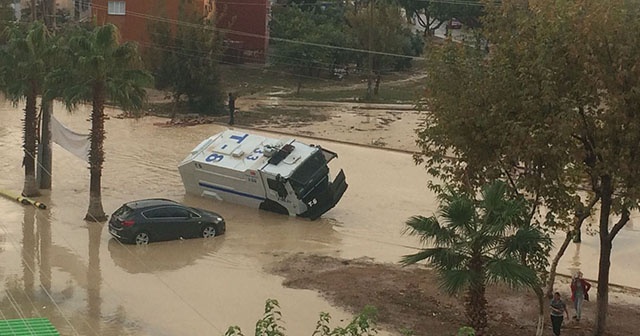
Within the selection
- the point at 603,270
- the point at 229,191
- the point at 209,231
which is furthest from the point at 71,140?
the point at 603,270

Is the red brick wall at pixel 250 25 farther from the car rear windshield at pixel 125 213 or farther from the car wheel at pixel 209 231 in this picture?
the car rear windshield at pixel 125 213

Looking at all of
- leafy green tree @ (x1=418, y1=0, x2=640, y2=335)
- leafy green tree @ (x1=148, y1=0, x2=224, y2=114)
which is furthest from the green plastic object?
leafy green tree @ (x1=148, y1=0, x2=224, y2=114)

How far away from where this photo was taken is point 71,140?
32344 mm

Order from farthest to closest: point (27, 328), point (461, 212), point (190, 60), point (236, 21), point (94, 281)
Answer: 1. point (236, 21)
2. point (190, 60)
3. point (94, 281)
4. point (461, 212)
5. point (27, 328)

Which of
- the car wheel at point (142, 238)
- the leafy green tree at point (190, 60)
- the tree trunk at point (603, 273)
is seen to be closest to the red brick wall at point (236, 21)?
the leafy green tree at point (190, 60)

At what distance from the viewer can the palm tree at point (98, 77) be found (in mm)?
26359

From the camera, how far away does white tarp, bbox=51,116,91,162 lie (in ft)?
105

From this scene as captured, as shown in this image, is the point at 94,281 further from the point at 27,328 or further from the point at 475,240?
the point at 475,240

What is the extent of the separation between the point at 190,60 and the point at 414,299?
1215 inches

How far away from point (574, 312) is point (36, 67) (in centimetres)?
1708

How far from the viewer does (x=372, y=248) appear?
26.7 m

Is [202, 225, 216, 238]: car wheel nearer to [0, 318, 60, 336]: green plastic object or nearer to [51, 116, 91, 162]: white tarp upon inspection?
[51, 116, 91, 162]: white tarp

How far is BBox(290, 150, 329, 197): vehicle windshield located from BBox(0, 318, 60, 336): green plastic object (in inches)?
457

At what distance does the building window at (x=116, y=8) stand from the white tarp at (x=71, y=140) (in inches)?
1169
